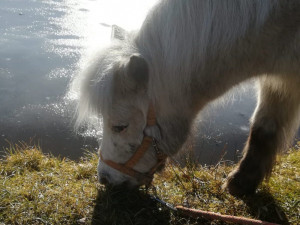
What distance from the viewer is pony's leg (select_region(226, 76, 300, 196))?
310 centimetres

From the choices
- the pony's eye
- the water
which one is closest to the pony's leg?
the water

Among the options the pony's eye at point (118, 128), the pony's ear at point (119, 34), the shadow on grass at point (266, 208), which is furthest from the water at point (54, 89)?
the shadow on grass at point (266, 208)

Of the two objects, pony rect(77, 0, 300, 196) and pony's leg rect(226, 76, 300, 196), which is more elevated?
pony rect(77, 0, 300, 196)

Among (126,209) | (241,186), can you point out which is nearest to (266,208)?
(241,186)

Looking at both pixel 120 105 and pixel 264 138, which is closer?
pixel 120 105

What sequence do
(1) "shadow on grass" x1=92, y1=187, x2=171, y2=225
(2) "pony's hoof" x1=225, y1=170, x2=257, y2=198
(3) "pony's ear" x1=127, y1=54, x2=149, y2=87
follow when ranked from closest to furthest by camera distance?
1. (3) "pony's ear" x1=127, y1=54, x2=149, y2=87
2. (1) "shadow on grass" x1=92, y1=187, x2=171, y2=225
3. (2) "pony's hoof" x1=225, y1=170, x2=257, y2=198

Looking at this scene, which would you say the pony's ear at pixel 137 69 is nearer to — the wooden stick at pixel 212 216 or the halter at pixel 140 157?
the halter at pixel 140 157

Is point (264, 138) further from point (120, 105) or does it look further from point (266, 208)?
point (120, 105)

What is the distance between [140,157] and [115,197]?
0.47m

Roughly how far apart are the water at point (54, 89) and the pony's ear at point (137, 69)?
50 cm

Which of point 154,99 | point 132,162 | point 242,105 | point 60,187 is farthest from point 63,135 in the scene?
point 242,105

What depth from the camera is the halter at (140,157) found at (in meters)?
2.39

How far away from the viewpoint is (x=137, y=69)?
211cm

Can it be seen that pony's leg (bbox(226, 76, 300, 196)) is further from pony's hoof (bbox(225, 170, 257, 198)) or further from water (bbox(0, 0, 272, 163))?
water (bbox(0, 0, 272, 163))
